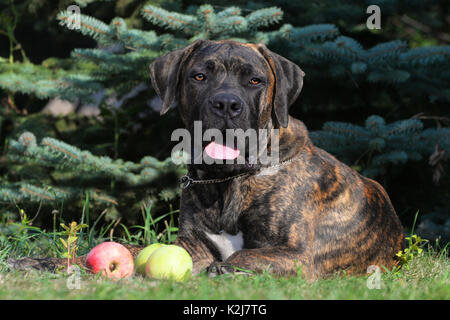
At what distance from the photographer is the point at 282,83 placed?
12.6 ft

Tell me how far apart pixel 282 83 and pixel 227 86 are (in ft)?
1.51

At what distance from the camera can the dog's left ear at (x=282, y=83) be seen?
12.4ft

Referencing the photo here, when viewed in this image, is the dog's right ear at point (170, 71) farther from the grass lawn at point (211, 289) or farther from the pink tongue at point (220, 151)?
the grass lawn at point (211, 289)

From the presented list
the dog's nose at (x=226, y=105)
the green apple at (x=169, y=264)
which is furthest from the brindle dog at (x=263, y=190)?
the green apple at (x=169, y=264)

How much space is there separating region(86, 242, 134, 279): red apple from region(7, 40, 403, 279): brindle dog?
41 centimetres

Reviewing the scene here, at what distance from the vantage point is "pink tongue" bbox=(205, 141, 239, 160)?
356 centimetres

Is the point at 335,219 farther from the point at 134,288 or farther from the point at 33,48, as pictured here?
the point at 33,48

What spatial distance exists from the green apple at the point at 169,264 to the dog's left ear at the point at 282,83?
3.75ft

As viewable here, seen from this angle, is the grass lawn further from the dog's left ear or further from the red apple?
the dog's left ear

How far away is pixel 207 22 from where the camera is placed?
5.23 meters

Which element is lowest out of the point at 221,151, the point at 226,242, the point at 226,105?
the point at 226,242

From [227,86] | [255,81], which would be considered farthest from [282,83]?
[227,86]

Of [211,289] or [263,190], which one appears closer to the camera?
[211,289]

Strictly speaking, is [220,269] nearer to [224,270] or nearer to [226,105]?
[224,270]
